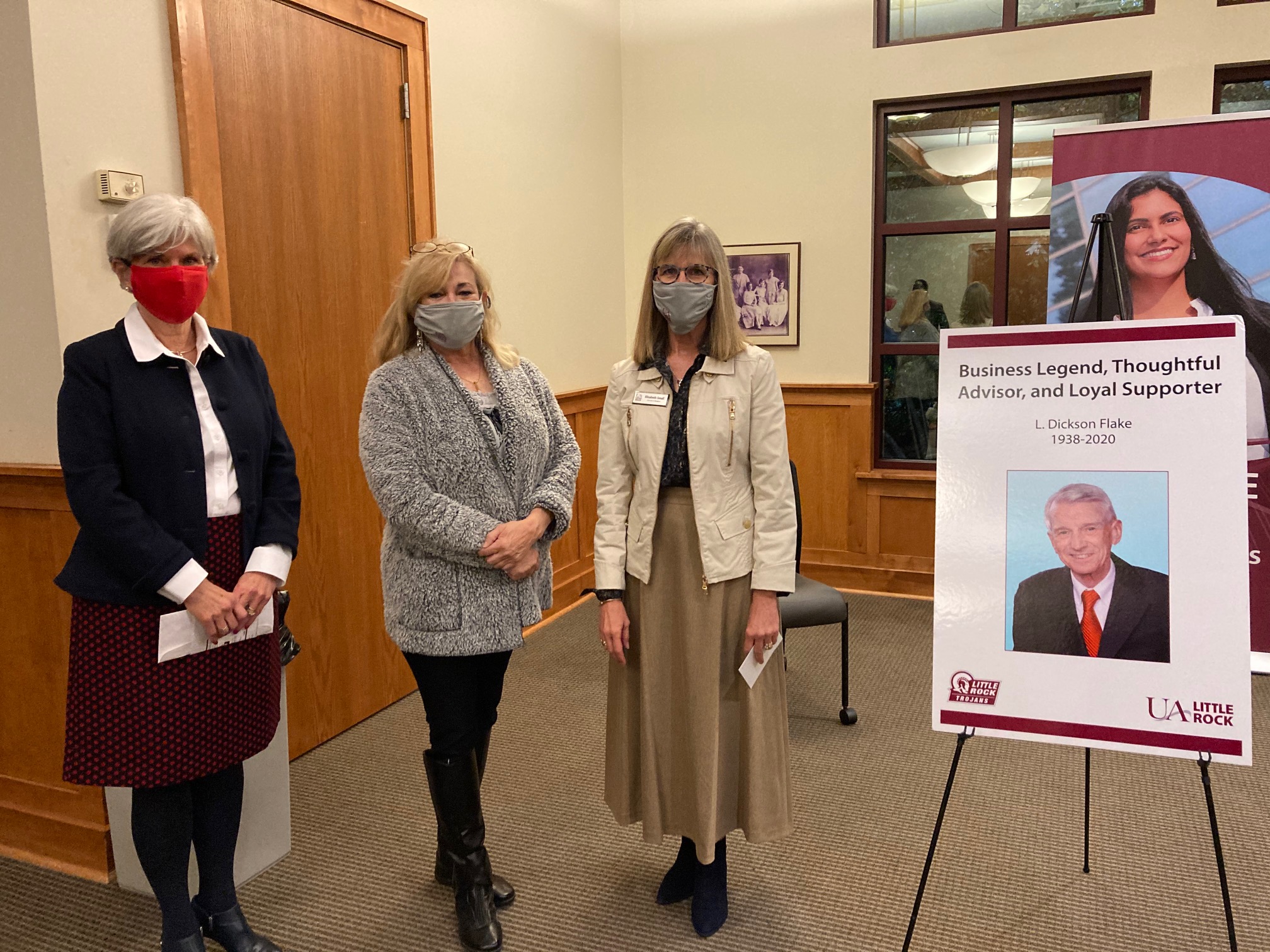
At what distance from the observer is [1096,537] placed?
5.04ft

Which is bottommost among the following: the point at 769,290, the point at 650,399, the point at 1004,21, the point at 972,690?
the point at 972,690

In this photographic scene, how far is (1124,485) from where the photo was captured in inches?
59.9

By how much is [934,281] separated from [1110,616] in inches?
134

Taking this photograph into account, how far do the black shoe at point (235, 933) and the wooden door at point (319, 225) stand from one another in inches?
38.4

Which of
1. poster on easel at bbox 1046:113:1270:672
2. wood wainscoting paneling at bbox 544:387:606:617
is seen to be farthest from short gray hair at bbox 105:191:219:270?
wood wainscoting paneling at bbox 544:387:606:617

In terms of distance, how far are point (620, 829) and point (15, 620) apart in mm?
1654

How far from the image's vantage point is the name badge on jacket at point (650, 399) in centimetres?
186

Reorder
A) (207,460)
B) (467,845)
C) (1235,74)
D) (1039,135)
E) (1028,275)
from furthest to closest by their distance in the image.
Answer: (1028,275) < (1039,135) < (1235,74) < (467,845) < (207,460)

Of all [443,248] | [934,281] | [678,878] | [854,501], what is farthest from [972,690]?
[934,281]

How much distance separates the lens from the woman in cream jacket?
6.00ft

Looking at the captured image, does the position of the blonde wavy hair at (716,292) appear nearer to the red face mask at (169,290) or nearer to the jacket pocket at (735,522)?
the jacket pocket at (735,522)

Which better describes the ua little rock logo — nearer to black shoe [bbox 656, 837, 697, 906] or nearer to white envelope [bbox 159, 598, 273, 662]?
black shoe [bbox 656, 837, 697, 906]

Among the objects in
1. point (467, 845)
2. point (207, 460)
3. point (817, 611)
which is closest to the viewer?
point (207, 460)

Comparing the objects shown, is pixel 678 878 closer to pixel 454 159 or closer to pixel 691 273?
pixel 691 273
